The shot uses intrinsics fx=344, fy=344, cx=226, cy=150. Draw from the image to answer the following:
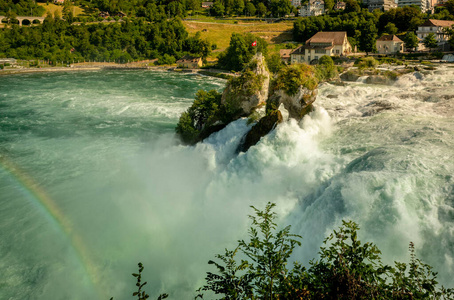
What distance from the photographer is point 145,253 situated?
1655 centimetres

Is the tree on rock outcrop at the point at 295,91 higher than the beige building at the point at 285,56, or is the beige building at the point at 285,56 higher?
the beige building at the point at 285,56

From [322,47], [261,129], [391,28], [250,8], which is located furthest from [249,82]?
[250,8]

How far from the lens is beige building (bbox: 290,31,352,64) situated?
84.1 m

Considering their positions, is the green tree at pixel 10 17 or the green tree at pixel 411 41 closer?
the green tree at pixel 411 41

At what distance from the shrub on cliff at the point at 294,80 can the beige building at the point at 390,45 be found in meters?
75.7

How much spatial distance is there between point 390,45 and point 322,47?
19080 millimetres

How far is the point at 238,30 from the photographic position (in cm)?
14288

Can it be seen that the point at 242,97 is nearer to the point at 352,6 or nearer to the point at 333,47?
the point at 333,47

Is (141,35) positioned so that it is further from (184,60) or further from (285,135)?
(285,135)

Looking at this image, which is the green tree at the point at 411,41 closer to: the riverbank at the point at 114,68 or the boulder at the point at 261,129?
the riverbank at the point at 114,68

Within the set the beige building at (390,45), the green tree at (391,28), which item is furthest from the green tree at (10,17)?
the green tree at (391,28)

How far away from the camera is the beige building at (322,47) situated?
8406 cm

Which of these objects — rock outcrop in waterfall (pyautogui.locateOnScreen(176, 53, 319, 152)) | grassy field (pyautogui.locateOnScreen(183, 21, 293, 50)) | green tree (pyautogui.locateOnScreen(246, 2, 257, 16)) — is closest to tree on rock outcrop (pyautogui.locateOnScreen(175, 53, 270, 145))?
rock outcrop in waterfall (pyautogui.locateOnScreen(176, 53, 319, 152))

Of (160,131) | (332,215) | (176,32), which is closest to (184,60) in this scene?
(176,32)
